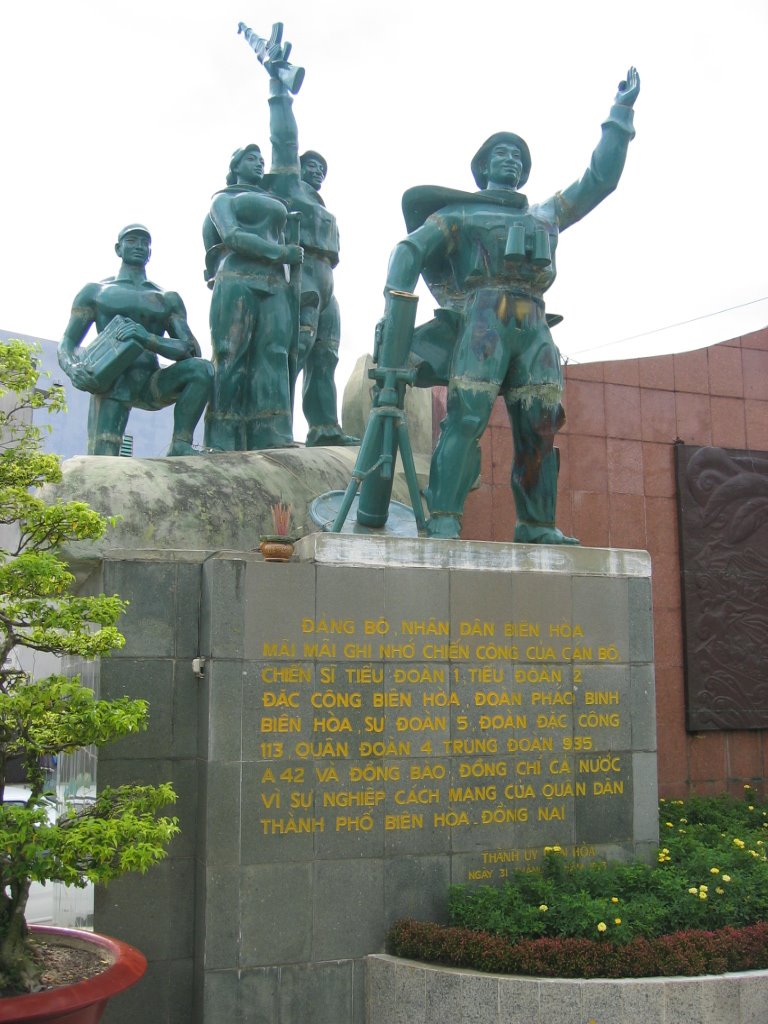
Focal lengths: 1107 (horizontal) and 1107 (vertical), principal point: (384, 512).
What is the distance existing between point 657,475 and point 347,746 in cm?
534

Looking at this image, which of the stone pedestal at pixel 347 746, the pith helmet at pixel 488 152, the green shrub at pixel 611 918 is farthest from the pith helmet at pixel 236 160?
the green shrub at pixel 611 918

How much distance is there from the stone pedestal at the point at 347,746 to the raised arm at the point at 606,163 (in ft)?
7.93

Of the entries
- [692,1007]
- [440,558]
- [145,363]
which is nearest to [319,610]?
[440,558]

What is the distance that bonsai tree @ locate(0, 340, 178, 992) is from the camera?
4664 mm

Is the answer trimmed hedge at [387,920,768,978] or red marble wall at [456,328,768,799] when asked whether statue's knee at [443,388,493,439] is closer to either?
red marble wall at [456,328,768,799]

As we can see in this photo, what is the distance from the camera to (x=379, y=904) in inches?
240

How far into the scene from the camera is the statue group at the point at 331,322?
7.23 m

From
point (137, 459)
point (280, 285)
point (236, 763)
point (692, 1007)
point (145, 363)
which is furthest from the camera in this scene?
point (280, 285)

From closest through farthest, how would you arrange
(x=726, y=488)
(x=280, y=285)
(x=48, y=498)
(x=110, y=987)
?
(x=110, y=987) → (x=48, y=498) → (x=280, y=285) → (x=726, y=488)

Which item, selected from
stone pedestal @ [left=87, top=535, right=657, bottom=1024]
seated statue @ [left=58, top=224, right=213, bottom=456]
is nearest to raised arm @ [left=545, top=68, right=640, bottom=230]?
stone pedestal @ [left=87, top=535, right=657, bottom=1024]

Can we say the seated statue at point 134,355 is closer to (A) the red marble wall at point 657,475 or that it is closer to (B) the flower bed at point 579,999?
(A) the red marble wall at point 657,475

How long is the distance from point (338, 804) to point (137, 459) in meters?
3.24

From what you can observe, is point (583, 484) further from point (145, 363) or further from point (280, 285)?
point (145, 363)

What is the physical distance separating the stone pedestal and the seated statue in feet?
9.41
